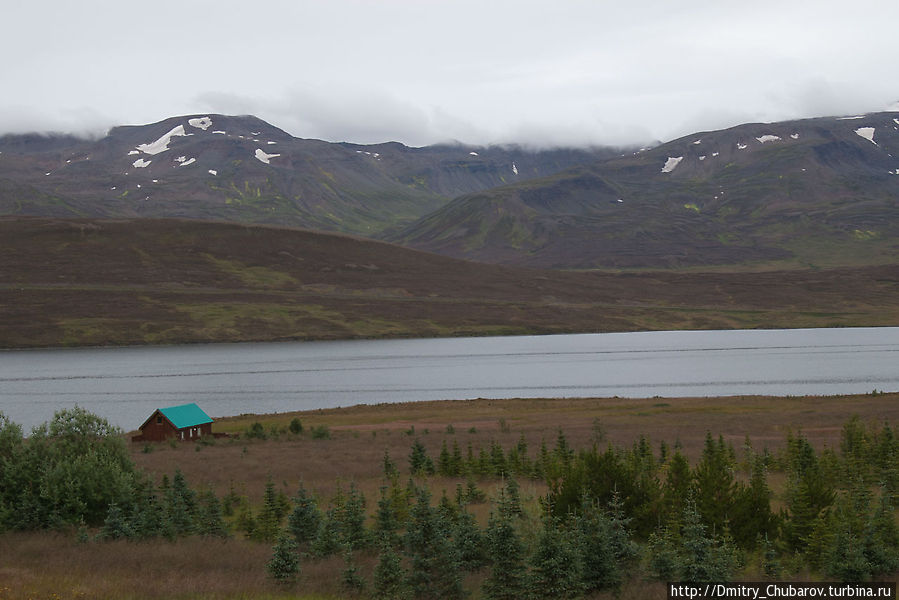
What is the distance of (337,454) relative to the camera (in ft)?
145

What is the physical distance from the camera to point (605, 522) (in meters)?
17.3

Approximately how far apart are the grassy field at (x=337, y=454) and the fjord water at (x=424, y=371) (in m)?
15.6

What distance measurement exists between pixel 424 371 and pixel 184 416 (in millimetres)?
63452

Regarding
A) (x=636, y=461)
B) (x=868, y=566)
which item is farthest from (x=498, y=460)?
(x=868, y=566)

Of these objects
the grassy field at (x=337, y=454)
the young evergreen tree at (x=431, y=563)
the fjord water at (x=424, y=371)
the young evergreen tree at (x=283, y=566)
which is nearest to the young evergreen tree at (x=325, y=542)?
the grassy field at (x=337, y=454)

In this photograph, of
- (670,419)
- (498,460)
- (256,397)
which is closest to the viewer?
(498,460)

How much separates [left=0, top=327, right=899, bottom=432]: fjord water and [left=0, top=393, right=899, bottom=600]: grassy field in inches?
615

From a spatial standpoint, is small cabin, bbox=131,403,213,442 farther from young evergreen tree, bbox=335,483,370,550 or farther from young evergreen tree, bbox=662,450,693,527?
young evergreen tree, bbox=662,450,693,527

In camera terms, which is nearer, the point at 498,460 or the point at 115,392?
the point at 498,460

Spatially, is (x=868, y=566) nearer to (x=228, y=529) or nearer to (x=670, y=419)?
(x=228, y=529)

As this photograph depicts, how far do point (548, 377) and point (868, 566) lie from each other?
91.1 meters

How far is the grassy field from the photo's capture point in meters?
16.3

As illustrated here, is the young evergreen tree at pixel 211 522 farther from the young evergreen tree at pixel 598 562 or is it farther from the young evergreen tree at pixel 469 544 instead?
the young evergreen tree at pixel 598 562

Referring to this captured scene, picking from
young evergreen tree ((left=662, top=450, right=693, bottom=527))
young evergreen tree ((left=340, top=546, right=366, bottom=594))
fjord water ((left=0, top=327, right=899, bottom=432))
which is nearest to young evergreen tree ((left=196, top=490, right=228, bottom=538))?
young evergreen tree ((left=340, top=546, right=366, bottom=594))
